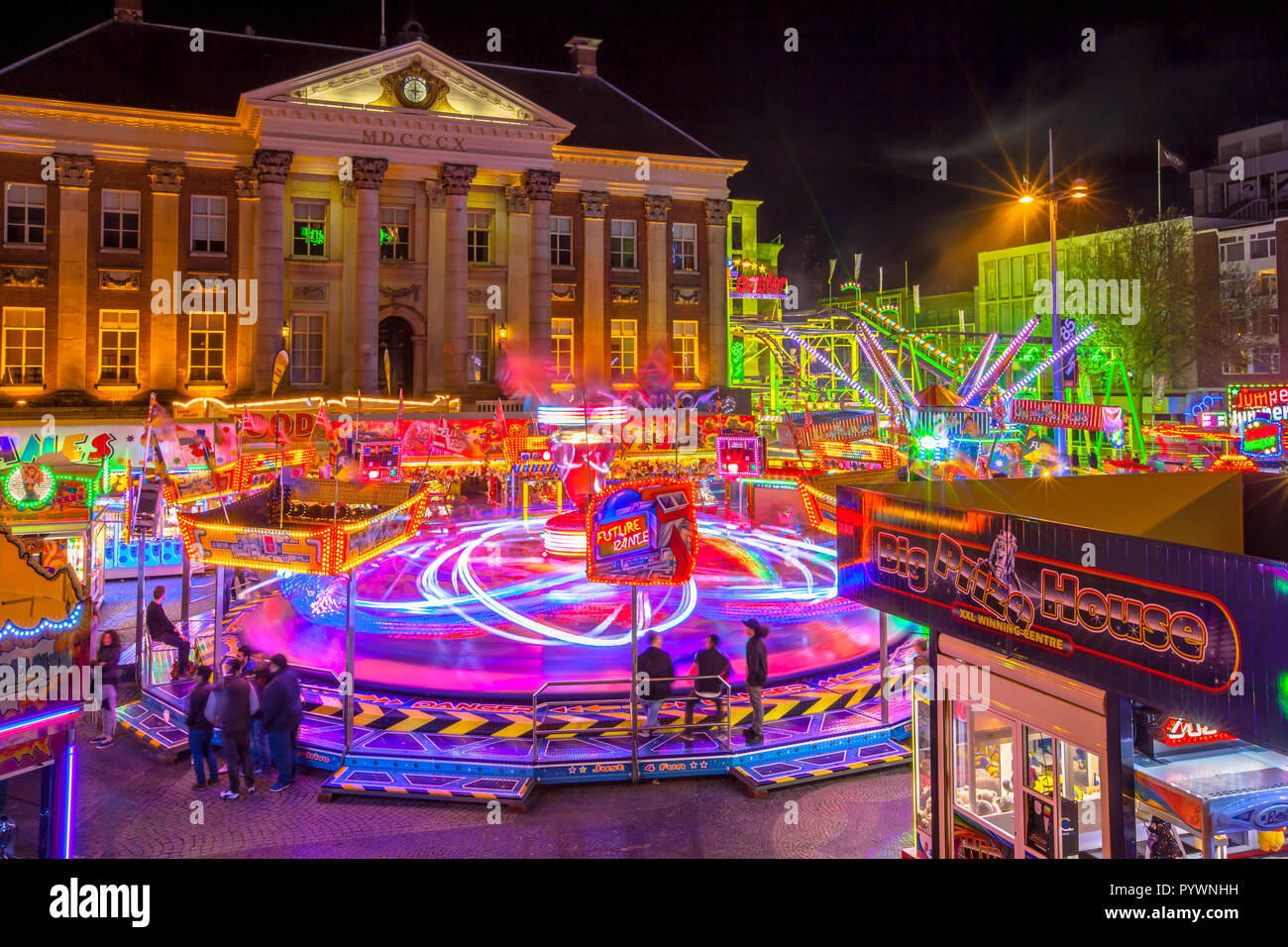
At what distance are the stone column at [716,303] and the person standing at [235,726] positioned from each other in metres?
36.5

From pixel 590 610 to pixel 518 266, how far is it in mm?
26574

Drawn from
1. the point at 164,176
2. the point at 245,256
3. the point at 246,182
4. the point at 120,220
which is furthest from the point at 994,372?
the point at 120,220

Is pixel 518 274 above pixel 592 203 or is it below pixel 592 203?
below

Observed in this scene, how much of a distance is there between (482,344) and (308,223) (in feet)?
31.1

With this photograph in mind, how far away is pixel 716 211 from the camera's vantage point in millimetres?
46406

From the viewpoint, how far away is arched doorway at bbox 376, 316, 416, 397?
41.6 meters

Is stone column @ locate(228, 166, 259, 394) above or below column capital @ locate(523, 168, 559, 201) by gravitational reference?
below

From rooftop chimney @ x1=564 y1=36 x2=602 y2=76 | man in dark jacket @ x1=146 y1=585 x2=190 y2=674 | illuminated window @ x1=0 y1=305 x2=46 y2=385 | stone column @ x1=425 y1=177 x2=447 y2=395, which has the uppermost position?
rooftop chimney @ x1=564 y1=36 x2=602 y2=76

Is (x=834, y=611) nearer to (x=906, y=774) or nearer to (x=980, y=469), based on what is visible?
(x=980, y=469)

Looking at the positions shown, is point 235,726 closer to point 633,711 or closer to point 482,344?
point 633,711

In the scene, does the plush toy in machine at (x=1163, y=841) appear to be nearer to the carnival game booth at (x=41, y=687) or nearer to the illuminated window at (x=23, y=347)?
the carnival game booth at (x=41, y=687)

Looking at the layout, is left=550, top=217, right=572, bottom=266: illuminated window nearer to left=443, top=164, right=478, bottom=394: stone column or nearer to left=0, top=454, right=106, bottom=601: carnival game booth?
left=443, top=164, right=478, bottom=394: stone column

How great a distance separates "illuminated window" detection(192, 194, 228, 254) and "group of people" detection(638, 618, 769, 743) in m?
34.8

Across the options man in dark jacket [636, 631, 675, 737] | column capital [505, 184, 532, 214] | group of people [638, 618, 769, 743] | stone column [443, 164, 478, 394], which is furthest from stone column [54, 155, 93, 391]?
group of people [638, 618, 769, 743]
